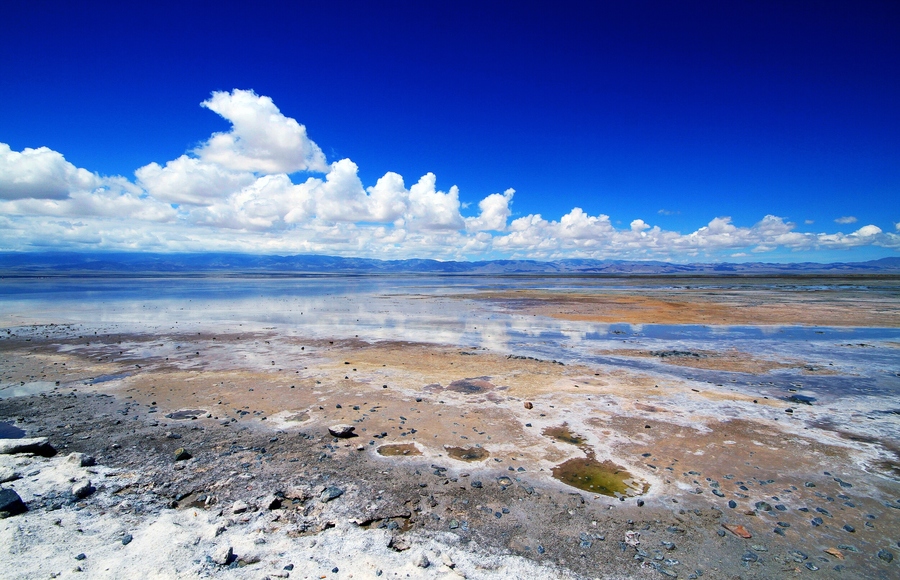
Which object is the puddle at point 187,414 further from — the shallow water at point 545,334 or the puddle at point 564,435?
the puddle at point 564,435

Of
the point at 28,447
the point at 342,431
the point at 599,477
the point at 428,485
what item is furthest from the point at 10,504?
the point at 599,477

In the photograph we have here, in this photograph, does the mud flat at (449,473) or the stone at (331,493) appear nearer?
the mud flat at (449,473)

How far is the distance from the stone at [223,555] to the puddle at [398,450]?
13.5 ft

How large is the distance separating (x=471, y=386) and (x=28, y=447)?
11817 millimetres

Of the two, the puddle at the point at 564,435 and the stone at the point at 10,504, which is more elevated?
the stone at the point at 10,504

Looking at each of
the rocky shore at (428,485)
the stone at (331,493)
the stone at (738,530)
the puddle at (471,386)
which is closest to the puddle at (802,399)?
the rocky shore at (428,485)

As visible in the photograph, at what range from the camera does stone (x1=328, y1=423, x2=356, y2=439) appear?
10945mm

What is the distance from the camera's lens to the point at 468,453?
33.3 ft

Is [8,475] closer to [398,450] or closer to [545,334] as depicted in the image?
[398,450]

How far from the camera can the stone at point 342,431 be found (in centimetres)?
1095

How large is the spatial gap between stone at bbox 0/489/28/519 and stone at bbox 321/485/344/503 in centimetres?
487

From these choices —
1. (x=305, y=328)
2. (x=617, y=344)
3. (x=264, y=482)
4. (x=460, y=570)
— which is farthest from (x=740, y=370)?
(x=305, y=328)

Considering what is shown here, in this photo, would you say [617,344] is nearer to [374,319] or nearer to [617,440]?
[617,440]

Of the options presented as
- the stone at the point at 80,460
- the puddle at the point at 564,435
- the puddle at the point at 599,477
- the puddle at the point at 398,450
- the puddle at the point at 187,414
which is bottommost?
the puddle at the point at 187,414
